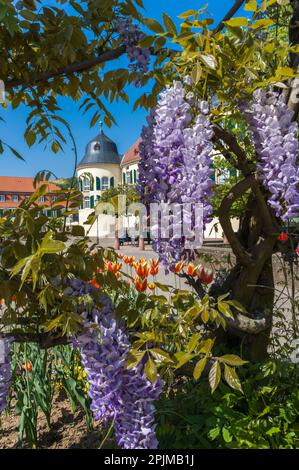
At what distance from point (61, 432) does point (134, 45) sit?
2121 mm

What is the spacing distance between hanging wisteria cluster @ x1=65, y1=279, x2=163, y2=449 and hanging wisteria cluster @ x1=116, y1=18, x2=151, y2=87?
828mm

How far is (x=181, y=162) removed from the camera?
116 cm

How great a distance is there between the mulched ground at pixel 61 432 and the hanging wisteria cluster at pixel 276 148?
1596mm

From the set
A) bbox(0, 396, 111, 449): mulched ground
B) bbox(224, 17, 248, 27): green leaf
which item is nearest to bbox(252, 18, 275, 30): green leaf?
bbox(224, 17, 248, 27): green leaf

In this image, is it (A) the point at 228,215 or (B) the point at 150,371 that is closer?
(B) the point at 150,371

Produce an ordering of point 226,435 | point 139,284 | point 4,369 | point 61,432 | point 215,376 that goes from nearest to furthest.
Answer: point 215,376 < point 4,369 < point 226,435 < point 61,432 < point 139,284

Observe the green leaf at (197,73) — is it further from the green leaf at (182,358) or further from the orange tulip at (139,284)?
the orange tulip at (139,284)

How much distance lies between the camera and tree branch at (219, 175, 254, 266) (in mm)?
1526

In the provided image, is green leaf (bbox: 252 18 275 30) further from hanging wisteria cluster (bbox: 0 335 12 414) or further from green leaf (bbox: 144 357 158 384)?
hanging wisteria cluster (bbox: 0 335 12 414)

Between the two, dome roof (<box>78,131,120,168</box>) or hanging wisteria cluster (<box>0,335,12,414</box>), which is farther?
dome roof (<box>78,131,120,168</box>)

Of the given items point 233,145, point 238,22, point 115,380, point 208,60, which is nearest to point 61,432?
point 115,380

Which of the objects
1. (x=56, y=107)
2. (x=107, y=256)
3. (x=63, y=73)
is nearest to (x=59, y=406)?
(x=107, y=256)

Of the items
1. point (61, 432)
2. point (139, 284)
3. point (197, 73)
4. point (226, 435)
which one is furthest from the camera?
point (139, 284)

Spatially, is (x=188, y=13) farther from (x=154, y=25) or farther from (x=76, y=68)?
(x=76, y=68)
